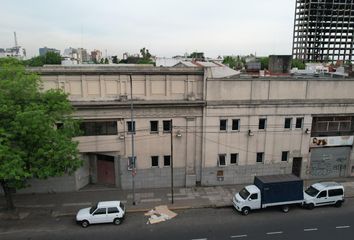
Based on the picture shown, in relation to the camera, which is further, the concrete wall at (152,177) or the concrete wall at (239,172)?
the concrete wall at (239,172)

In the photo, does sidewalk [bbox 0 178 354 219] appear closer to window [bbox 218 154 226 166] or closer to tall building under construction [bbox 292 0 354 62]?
window [bbox 218 154 226 166]

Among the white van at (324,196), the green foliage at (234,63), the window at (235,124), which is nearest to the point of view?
the white van at (324,196)

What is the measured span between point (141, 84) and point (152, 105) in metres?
2.16

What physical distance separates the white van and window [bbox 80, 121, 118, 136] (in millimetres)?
17963

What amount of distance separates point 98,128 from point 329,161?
24.1m

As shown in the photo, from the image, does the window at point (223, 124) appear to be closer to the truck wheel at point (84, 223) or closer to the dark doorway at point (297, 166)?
the dark doorway at point (297, 166)

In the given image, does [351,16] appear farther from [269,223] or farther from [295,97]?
[269,223]

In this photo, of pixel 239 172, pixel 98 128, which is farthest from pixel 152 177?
pixel 239 172

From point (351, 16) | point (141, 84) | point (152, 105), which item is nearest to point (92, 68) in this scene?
point (141, 84)

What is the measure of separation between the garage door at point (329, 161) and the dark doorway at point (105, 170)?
68.0ft

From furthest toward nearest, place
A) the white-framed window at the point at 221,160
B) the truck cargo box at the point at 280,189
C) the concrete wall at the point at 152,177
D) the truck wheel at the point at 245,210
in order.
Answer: the white-framed window at the point at 221,160 < the concrete wall at the point at 152,177 < the truck wheel at the point at 245,210 < the truck cargo box at the point at 280,189

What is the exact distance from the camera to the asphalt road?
20625mm

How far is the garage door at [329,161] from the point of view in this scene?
30.8m

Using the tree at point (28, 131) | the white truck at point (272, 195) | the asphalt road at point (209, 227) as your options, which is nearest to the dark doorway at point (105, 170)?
the tree at point (28, 131)
